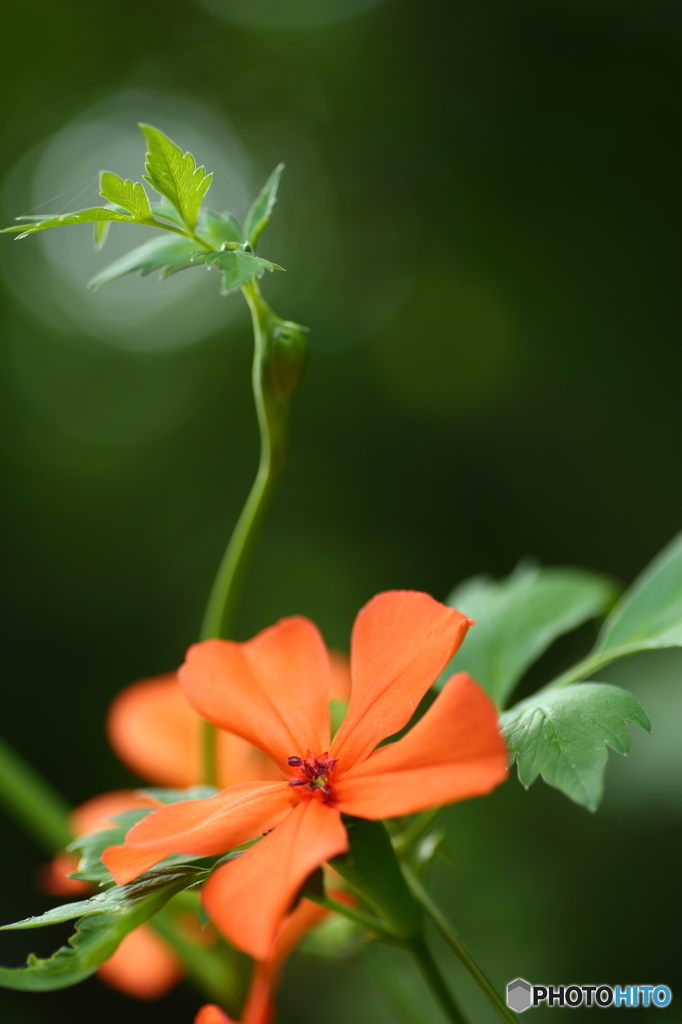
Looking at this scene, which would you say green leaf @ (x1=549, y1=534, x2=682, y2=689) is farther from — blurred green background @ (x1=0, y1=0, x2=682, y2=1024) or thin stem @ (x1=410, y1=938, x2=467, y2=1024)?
blurred green background @ (x1=0, y1=0, x2=682, y2=1024)

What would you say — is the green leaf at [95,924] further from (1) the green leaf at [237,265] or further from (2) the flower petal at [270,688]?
(1) the green leaf at [237,265]

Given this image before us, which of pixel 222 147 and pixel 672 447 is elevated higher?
pixel 222 147

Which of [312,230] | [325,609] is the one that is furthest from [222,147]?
[325,609]

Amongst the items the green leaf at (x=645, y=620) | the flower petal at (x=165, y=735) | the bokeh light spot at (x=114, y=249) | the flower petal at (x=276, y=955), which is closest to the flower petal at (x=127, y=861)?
the flower petal at (x=276, y=955)

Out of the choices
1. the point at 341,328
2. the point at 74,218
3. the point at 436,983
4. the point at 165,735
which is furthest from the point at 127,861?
the point at 341,328

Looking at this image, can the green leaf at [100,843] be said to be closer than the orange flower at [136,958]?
Yes

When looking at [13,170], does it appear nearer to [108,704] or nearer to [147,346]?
[147,346]

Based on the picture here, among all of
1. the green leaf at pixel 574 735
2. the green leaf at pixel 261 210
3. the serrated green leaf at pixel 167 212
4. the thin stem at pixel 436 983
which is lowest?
the thin stem at pixel 436 983

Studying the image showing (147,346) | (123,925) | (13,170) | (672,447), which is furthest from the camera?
(147,346)
